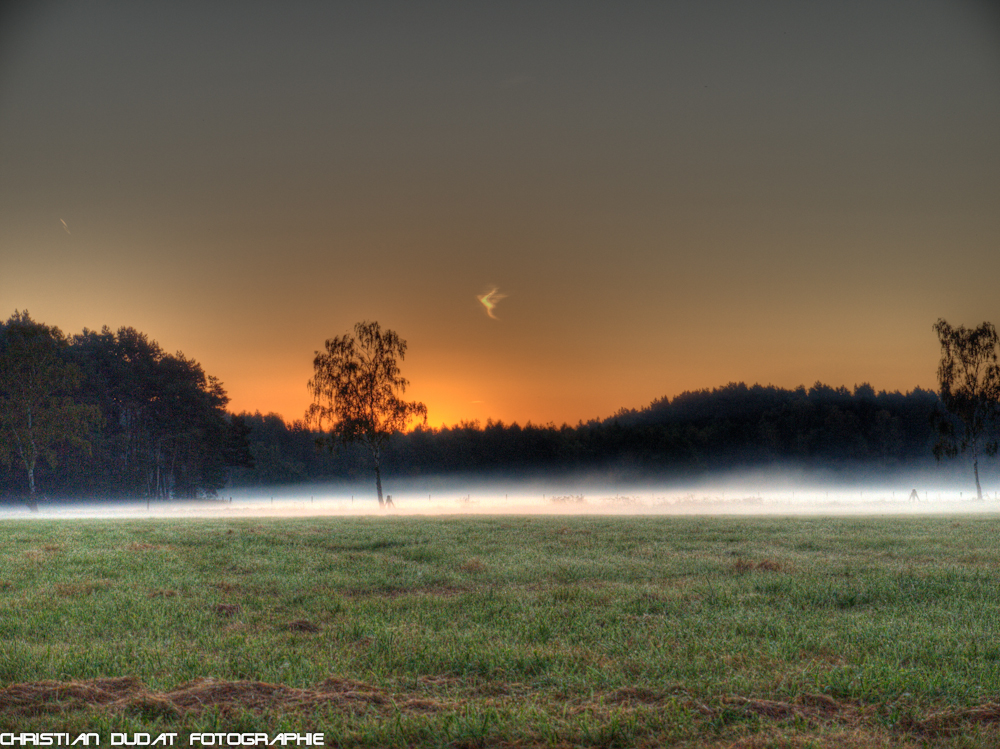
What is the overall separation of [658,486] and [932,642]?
10528 centimetres

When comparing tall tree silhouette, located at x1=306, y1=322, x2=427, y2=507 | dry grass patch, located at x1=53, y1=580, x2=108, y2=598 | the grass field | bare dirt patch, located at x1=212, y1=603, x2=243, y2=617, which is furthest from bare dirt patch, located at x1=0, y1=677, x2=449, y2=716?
tall tree silhouette, located at x1=306, y1=322, x2=427, y2=507

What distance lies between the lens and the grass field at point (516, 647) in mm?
4316

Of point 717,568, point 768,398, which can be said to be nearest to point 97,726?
point 717,568

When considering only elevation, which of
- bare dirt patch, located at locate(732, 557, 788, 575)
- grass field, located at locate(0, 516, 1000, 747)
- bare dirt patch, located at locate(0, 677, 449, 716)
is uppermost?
bare dirt patch, located at locate(0, 677, 449, 716)

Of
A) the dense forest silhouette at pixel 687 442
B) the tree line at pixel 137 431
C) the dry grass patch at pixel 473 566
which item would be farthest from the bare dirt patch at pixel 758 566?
the dense forest silhouette at pixel 687 442

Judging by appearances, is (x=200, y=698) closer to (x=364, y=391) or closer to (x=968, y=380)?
(x=364, y=391)

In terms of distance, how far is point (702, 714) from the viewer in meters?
4.39

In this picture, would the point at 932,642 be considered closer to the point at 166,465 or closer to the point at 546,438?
the point at 166,465

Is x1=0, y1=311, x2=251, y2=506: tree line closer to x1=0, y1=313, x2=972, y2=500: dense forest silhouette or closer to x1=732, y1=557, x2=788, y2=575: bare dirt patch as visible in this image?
x1=0, y1=313, x2=972, y2=500: dense forest silhouette

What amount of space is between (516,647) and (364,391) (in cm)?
4546

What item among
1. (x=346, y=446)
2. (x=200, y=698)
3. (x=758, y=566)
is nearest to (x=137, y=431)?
(x=346, y=446)

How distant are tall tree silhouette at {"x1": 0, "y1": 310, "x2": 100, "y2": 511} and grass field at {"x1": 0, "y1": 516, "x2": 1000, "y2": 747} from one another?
47.0 m

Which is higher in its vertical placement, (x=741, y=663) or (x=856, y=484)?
(x=741, y=663)

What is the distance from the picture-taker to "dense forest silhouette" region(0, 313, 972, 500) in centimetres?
6800
